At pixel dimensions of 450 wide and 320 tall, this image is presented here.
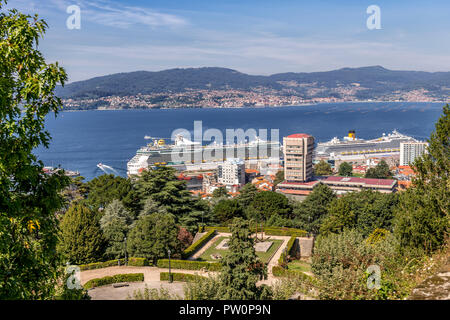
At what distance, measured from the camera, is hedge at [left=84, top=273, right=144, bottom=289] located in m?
11.5

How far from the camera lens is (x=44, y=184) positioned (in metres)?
3.07

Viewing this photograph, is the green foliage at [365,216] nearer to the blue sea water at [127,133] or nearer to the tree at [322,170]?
the tree at [322,170]

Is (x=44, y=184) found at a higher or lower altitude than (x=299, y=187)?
higher

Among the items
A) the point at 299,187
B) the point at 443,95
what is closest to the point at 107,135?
the point at 299,187

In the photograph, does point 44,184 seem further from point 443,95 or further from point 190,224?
point 443,95

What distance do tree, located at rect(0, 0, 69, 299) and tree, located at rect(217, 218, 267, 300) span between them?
4.73 m

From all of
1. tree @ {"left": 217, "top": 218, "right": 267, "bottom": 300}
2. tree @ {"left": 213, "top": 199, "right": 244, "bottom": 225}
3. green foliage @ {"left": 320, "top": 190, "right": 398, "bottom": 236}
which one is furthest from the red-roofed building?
tree @ {"left": 217, "top": 218, "right": 267, "bottom": 300}

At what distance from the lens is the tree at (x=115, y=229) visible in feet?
45.5

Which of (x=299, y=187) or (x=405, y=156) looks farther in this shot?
(x=405, y=156)

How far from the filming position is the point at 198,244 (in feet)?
51.1

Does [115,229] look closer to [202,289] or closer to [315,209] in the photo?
[202,289]

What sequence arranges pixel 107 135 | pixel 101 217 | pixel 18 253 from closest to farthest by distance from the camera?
pixel 18 253, pixel 101 217, pixel 107 135

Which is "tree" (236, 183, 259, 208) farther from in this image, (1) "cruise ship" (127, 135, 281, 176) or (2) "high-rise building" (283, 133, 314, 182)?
(1) "cruise ship" (127, 135, 281, 176)
